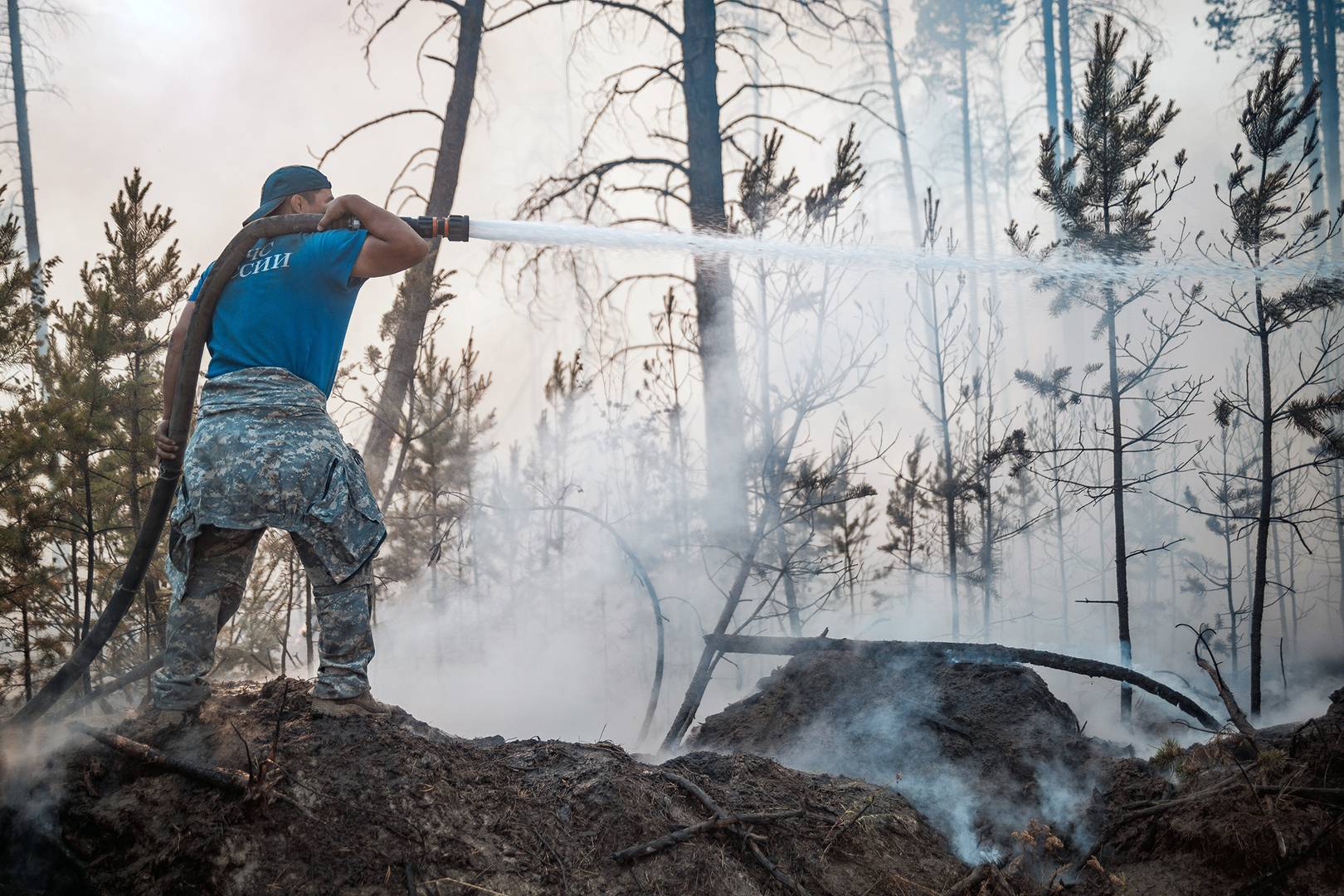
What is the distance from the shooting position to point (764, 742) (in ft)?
16.3

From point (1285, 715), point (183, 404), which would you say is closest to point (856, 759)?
point (183, 404)

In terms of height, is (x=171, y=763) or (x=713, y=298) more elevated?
(x=713, y=298)

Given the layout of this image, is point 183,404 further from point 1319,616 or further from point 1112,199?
point 1319,616

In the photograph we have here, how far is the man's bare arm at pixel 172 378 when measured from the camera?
142 inches

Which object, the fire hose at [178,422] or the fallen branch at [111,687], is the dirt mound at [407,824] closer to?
the fire hose at [178,422]

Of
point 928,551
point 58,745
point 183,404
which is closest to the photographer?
point 58,745

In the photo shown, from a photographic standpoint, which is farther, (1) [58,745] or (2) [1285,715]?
(2) [1285,715]

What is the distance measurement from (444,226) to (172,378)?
1346mm

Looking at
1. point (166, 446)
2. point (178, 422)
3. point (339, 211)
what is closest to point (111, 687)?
point (166, 446)

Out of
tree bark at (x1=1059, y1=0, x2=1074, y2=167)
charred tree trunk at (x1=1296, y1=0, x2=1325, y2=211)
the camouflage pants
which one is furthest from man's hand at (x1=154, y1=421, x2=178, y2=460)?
tree bark at (x1=1059, y1=0, x2=1074, y2=167)

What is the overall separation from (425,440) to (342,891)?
8.12 metres

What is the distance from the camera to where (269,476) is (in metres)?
3.26

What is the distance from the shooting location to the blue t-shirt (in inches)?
135

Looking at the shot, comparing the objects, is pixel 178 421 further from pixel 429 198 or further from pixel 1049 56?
pixel 1049 56
